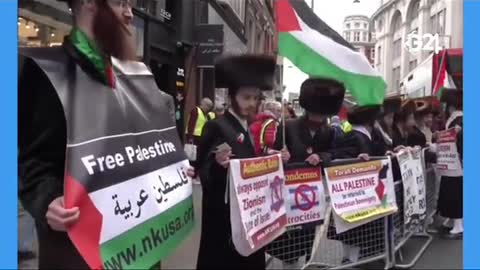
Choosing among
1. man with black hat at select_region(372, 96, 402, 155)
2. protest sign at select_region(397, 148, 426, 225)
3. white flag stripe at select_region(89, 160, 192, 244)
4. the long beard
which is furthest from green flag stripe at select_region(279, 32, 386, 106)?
the long beard

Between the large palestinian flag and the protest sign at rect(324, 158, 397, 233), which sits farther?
the protest sign at rect(324, 158, 397, 233)

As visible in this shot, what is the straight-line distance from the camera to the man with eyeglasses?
5.89 ft

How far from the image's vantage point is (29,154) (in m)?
1.85

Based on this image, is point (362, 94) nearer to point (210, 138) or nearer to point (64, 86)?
point (210, 138)

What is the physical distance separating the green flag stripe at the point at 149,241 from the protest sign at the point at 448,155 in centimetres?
523

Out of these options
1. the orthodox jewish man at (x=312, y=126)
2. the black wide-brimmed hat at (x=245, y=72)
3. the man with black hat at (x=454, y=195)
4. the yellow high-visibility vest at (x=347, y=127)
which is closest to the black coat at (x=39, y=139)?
the black wide-brimmed hat at (x=245, y=72)

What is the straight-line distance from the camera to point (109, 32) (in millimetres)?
2002

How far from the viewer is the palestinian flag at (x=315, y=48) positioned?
4145 millimetres

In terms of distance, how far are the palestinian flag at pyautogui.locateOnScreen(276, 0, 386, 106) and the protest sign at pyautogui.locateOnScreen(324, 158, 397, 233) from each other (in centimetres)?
67

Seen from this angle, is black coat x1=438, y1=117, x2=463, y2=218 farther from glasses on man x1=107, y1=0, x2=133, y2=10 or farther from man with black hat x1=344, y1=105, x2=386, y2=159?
glasses on man x1=107, y1=0, x2=133, y2=10

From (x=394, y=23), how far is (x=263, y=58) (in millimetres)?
16015

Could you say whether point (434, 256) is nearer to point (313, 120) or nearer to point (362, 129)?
point (362, 129)

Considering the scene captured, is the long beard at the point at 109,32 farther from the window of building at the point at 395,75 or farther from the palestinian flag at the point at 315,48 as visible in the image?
the window of building at the point at 395,75

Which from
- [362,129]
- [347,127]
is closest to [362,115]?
[362,129]
